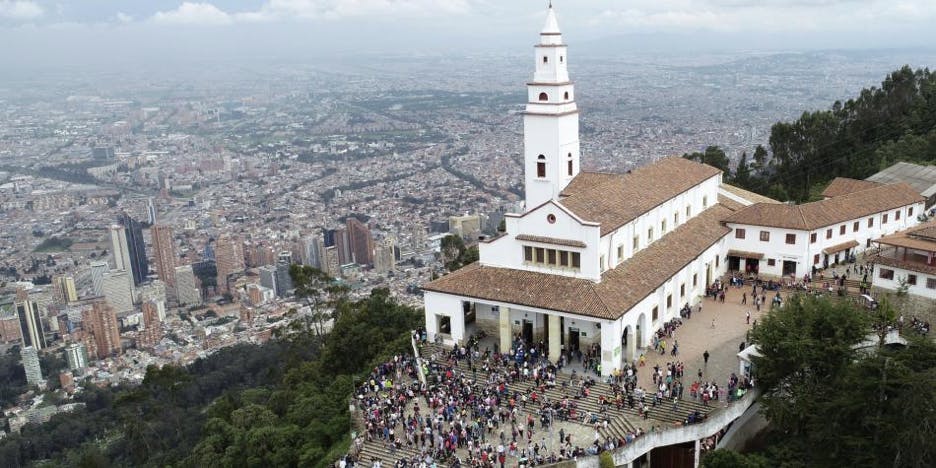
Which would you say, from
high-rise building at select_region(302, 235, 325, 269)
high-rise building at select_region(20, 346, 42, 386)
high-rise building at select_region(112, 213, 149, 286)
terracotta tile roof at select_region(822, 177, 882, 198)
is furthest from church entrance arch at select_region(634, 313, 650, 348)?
high-rise building at select_region(112, 213, 149, 286)

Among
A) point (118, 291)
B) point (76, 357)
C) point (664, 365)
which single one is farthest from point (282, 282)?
point (664, 365)

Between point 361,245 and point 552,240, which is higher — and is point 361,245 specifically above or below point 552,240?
below

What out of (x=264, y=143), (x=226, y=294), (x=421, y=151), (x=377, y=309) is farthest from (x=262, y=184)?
(x=377, y=309)

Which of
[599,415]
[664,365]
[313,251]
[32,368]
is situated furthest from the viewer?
[313,251]

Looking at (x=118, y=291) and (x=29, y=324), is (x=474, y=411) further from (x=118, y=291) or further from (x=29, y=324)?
(x=118, y=291)

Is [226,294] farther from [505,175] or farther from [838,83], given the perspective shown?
[838,83]

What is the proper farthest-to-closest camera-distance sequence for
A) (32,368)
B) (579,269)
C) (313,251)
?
(313,251) < (32,368) < (579,269)
